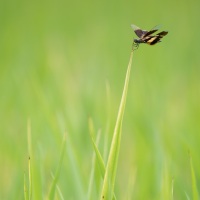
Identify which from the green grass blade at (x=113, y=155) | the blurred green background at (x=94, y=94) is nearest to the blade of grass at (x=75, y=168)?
the blurred green background at (x=94, y=94)

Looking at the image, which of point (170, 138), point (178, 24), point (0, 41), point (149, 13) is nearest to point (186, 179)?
point (170, 138)

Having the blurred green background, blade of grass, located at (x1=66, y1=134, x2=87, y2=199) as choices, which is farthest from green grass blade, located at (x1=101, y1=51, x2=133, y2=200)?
blade of grass, located at (x1=66, y1=134, x2=87, y2=199)

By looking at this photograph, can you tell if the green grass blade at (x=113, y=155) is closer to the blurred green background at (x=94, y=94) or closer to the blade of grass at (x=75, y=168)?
the blurred green background at (x=94, y=94)

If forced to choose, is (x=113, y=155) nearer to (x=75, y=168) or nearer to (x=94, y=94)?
(x=75, y=168)

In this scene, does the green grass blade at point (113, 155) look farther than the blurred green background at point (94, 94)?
No

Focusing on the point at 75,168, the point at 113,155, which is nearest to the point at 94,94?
the point at 75,168

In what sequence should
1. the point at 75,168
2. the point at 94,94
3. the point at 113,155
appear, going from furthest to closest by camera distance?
the point at 94,94
the point at 75,168
the point at 113,155

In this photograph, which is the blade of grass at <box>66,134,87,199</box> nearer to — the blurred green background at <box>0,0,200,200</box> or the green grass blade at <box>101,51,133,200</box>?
the blurred green background at <box>0,0,200,200</box>

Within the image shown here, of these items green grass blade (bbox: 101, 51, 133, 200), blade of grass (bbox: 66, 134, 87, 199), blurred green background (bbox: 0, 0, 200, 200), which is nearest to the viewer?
green grass blade (bbox: 101, 51, 133, 200)
